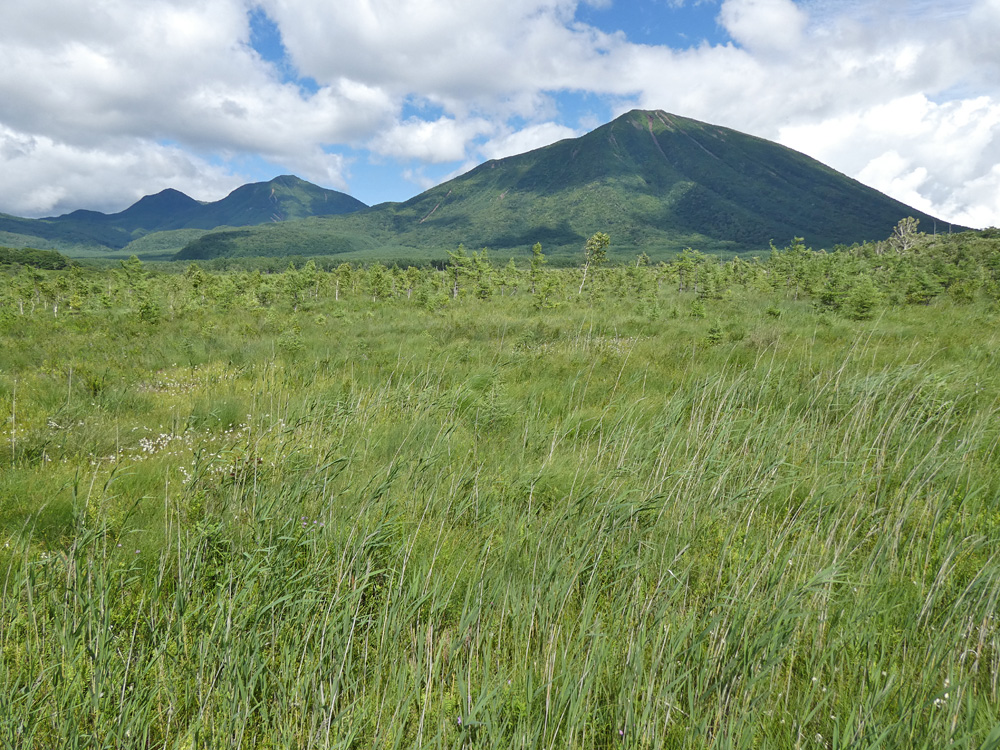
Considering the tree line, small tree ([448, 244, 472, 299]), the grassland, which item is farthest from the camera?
small tree ([448, 244, 472, 299])

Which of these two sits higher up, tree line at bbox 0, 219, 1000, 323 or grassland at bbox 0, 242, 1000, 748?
tree line at bbox 0, 219, 1000, 323

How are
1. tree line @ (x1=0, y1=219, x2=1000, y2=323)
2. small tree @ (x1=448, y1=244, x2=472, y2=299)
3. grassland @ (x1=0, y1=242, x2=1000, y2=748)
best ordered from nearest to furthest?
grassland @ (x1=0, y1=242, x2=1000, y2=748) < tree line @ (x1=0, y1=219, x2=1000, y2=323) < small tree @ (x1=448, y1=244, x2=472, y2=299)

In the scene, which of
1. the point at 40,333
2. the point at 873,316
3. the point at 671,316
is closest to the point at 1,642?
the point at 40,333

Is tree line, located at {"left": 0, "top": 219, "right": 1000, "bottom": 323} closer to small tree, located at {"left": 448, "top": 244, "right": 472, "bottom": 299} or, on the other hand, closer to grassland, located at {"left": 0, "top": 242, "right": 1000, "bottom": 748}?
small tree, located at {"left": 448, "top": 244, "right": 472, "bottom": 299}

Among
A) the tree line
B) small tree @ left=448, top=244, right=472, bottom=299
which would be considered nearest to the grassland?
the tree line

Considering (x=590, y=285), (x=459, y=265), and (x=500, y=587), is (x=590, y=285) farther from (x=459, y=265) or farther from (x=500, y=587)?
(x=500, y=587)

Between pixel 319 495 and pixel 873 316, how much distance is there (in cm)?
1807

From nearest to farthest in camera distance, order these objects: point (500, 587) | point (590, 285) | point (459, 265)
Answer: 1. point (500, 587)
2. point (590, 285)
3. point (459, 265)

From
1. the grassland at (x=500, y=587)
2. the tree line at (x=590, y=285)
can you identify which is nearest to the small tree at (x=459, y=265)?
the tree line at (x=590, y=285)

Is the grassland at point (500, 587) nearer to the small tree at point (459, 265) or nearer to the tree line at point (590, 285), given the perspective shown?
the tree line at point (590, 285)

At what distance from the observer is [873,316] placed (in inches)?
568

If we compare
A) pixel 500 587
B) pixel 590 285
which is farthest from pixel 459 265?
pixel 500 587

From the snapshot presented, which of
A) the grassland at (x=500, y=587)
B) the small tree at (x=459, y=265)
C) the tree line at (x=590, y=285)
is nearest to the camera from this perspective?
the grassland at (x=500, y=587)

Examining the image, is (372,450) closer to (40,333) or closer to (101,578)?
(101,578)
